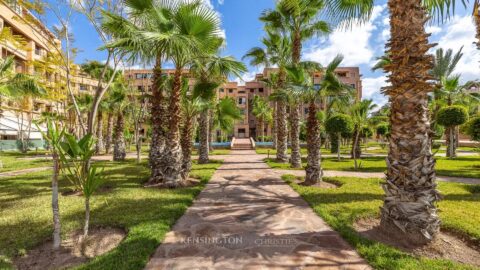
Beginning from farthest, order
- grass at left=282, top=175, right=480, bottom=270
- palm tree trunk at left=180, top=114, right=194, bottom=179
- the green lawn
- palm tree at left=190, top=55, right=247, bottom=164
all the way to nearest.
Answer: the green lawn
palm tree trunk at left=180, top=114, right=194, bottom=179
palm tree at left=190, top=55, right=247, bottom=164
grass at left=282, top=175, right=480, bottom=270

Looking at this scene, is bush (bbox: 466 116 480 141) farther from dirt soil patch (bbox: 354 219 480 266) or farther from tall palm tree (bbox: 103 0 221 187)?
tall palm tree (bbox: 103 0 221 187)

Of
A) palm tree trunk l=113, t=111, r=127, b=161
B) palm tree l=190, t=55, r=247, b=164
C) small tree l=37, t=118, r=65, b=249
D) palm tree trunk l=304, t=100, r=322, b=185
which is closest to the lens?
small tree l=37, t=118, r=65, b=249

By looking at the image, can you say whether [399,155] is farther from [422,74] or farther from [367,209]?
[367,209]

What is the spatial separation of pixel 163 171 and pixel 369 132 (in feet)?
67.3

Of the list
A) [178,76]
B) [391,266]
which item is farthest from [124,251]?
[178,76]

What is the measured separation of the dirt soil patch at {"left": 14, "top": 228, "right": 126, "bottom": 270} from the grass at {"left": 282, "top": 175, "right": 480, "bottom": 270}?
4265mm

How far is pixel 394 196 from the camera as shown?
13.7 feet

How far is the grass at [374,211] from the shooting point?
339 cm

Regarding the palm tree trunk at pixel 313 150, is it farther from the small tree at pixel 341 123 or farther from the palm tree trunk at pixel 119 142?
the palm tree trunk at pixel 119 142

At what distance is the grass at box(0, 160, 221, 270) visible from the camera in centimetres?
362

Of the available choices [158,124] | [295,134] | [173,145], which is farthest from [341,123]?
[158,124]

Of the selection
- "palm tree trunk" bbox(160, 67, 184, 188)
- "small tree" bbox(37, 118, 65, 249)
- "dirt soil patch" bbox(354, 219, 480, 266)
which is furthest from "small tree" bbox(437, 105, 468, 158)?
"small tree" bbox(37, 118, 65, 249)

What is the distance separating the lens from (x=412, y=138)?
404 cm

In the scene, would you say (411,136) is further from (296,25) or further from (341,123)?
(341,123)
